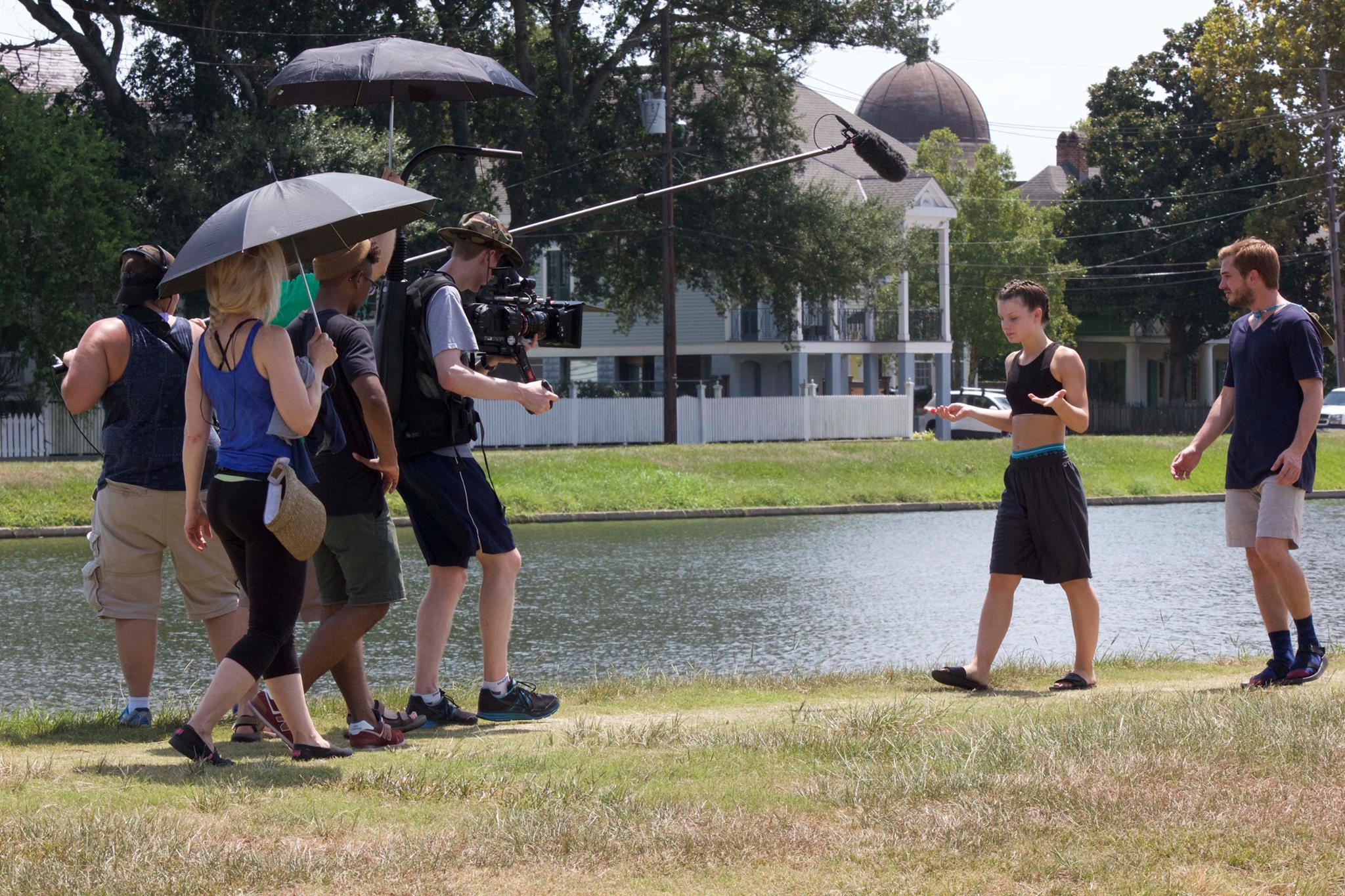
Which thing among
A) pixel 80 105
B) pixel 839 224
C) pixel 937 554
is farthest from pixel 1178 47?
pixel 937 554

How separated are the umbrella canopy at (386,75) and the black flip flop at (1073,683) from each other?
446 cm

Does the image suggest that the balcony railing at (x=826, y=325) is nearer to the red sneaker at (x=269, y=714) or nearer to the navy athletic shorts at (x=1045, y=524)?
the navy athletic shorts at (x=1045, y=524)

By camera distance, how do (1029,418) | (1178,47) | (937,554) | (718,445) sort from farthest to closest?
(1178,47) → (718,445) → (937,554) → (1029,418)

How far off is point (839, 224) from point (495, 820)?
33.4 metres

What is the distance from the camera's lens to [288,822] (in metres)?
4.34

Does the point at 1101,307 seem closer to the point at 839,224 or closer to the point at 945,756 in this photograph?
the point at 839,224

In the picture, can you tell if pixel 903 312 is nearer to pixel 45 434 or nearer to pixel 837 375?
pixel 837 375

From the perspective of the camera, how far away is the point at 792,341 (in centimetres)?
4531

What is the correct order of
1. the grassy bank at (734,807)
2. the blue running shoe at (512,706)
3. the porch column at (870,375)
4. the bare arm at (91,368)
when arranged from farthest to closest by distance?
1. the porch column at (870,375)
2. the blue running shoe at (512,706)
3. the bare arm at (91,368)
4. the grassy bank at (734,807)

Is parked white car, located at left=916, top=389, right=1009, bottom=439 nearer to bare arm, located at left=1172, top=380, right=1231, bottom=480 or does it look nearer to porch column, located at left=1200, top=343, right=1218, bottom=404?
porch column, located at left=1200, top=343, right=1218, bottom=404

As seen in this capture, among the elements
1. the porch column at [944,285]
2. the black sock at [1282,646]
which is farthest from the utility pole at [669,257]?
the black sock at [1282,646]

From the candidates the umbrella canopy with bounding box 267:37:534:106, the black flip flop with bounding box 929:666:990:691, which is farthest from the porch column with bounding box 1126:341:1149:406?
the black flip flop with bounding box 929:666:990:691

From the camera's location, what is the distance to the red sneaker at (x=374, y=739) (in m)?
5.81

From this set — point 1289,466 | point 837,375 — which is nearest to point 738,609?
point 1289,466
